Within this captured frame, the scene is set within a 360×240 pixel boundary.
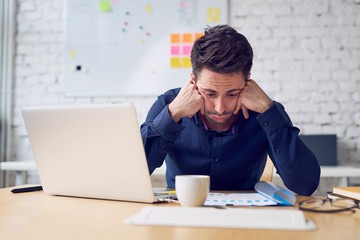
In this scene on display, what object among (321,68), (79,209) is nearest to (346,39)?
(321,68)

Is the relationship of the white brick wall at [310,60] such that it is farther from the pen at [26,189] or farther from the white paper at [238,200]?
the white paper at [238,200]

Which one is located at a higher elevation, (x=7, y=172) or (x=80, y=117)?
(x=80, y=117)

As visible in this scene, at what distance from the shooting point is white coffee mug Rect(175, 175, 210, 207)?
2.52ft

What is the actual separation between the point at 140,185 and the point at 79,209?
143mm

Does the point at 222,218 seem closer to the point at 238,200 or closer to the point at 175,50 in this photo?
the point at 238,200

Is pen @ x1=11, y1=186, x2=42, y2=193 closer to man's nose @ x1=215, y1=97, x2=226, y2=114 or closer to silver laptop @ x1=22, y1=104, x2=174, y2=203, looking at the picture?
silver laptop @ x1=22, y1=104, x2=174, y2=203

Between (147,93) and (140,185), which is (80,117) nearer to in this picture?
(140,185)

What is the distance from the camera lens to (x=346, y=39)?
2.68 meters

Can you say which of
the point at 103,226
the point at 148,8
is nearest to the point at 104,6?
the point at 148,8

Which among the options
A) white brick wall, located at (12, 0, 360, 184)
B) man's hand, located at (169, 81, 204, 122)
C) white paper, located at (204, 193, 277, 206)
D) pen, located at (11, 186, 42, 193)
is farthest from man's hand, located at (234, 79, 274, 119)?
white brick wall, located at (12, 0, 360, 184)

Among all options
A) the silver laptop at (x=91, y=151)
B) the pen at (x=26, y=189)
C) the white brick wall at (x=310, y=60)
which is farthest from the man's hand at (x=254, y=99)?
the white brick wall at (x=310, y=60)

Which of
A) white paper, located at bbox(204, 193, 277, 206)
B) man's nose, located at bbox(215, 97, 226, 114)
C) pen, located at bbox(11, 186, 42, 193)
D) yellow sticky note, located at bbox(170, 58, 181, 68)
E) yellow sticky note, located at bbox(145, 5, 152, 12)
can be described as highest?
yellow sticky note, located at bbox(145, 5, 152, 12)

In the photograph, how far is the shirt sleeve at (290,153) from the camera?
1137mm

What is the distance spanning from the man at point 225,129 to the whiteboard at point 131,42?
4.65 ft
